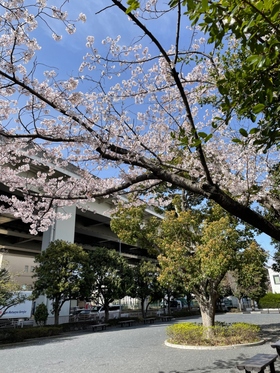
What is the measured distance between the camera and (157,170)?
3.76 m

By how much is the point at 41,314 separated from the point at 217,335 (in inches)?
432

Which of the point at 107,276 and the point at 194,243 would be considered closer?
the point at 194,243

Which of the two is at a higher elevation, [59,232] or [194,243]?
[59,232]

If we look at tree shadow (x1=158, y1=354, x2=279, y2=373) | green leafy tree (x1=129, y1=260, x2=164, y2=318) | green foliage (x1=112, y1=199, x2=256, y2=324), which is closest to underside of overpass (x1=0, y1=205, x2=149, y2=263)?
green leafy tree (x1=129, y1=260, x2=164, y2=318)

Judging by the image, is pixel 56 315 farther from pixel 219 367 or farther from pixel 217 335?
pixel 219 367

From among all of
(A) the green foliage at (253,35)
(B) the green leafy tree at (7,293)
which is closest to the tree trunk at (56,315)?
(B) the green leafy tree at (7,293)

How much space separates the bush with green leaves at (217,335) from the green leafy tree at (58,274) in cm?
781

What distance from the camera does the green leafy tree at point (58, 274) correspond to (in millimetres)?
15742

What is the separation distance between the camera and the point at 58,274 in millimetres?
16016

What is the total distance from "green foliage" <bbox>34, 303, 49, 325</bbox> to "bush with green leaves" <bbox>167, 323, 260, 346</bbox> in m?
9.14

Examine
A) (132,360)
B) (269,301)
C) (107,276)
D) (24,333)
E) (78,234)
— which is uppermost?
(78,234)

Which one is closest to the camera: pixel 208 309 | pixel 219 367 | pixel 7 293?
pixel 219 367

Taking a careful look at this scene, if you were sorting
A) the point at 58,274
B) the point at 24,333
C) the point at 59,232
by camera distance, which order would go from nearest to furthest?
the point at 24,333 < the point at 58,274 < the point at 59,232

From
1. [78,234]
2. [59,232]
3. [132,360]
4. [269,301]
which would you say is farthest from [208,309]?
[269,301]
